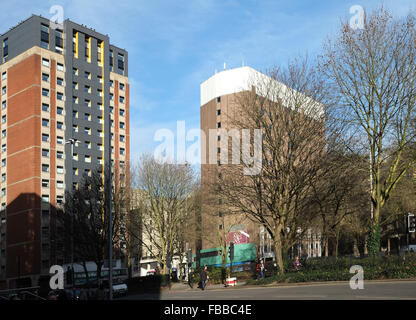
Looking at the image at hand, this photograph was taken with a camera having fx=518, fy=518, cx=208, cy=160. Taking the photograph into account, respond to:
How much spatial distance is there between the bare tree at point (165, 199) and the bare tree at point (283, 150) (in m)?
16.4

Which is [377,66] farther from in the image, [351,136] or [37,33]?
[37,33]

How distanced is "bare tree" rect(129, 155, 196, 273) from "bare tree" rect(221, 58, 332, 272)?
1644 centimetres

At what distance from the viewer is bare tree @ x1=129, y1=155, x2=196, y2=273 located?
50969 mm

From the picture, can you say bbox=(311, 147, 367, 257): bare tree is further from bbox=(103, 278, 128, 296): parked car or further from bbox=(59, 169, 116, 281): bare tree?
bbox=(59, 169, 116, 281): bare tree

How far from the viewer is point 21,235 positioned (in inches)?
2968

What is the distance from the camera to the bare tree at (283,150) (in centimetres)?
3303

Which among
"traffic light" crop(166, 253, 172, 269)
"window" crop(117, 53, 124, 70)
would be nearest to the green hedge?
"traffic light" crop(166, 253, 172, 269)

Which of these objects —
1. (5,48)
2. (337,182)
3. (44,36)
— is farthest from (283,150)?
(5,48)

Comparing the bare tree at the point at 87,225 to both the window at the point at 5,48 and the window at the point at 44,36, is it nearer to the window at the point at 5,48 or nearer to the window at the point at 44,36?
the window at the point at 44,36

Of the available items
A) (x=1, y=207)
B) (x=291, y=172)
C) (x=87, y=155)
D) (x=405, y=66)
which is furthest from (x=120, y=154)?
(x=405, y=66)

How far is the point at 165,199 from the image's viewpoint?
51.4 meters

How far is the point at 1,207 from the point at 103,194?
32996 millimetres

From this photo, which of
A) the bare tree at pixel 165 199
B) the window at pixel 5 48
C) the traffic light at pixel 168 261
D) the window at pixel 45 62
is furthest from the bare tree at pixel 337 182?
the window at pixel 5 48
